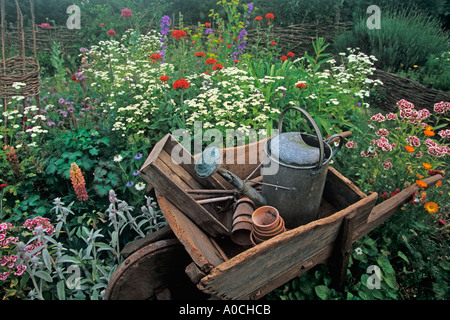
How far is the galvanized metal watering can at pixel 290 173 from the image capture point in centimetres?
162

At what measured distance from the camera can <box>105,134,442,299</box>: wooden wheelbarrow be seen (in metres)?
1.41

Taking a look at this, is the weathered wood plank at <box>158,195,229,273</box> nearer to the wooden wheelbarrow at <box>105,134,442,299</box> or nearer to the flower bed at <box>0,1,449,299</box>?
the wooden wheelbarrow at <box>105,134,442,299</box>

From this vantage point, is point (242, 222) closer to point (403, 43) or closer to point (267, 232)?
point (267, 232)

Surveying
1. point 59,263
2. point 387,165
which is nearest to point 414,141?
point 387,165

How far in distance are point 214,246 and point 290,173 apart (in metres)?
0.61

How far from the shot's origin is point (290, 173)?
1.70 m

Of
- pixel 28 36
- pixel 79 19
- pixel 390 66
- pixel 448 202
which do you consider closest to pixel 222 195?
pixel 448 202

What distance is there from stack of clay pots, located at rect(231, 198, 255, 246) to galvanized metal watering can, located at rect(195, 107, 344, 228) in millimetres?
72

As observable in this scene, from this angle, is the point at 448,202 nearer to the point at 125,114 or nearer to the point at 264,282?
the point at 264,282

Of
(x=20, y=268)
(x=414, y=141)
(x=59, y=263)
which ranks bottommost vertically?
(x=59, y=263)

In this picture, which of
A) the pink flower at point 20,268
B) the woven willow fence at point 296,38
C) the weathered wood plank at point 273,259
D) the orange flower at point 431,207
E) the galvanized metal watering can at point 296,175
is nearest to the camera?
the weathered wood plank at point 273,259

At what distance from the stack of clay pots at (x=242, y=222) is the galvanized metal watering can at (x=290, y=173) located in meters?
0.07

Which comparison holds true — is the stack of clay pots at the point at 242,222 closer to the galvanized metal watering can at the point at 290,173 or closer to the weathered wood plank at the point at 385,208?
the galvanized metal watering can at the point at 290,173

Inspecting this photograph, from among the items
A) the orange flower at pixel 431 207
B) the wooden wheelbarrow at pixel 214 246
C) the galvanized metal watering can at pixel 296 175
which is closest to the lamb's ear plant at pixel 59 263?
the wooden wheelbarrow at pixel 214 246
